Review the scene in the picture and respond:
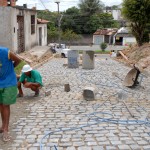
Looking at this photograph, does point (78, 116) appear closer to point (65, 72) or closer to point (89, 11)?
point (65, 72)

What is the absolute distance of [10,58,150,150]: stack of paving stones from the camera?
4.87m

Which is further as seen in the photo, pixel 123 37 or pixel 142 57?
pixel 123 37

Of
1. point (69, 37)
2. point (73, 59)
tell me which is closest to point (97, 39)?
point (69, 37)

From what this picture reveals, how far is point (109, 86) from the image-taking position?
9633mm

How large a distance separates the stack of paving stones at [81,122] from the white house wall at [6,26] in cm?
906

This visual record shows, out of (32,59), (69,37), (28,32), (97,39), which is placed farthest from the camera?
(97,39)

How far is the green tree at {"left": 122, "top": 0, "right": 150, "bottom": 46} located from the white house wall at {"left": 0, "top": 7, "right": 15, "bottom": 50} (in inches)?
301

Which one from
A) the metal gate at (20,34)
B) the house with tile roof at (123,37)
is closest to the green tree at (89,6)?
the house with tile roof at (123,37)

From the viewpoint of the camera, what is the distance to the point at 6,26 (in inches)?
702

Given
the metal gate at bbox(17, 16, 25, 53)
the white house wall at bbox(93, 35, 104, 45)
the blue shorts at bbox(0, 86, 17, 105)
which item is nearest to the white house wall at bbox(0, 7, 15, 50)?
the metal gate at bbox(17, 16, 25, 53)

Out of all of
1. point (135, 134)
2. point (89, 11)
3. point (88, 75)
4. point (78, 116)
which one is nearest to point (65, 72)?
point (88, 75)

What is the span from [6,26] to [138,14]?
860 centimetres

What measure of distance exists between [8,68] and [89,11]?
59122 millimetres

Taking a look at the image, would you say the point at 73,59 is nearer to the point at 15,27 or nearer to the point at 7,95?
the point at 15,27
